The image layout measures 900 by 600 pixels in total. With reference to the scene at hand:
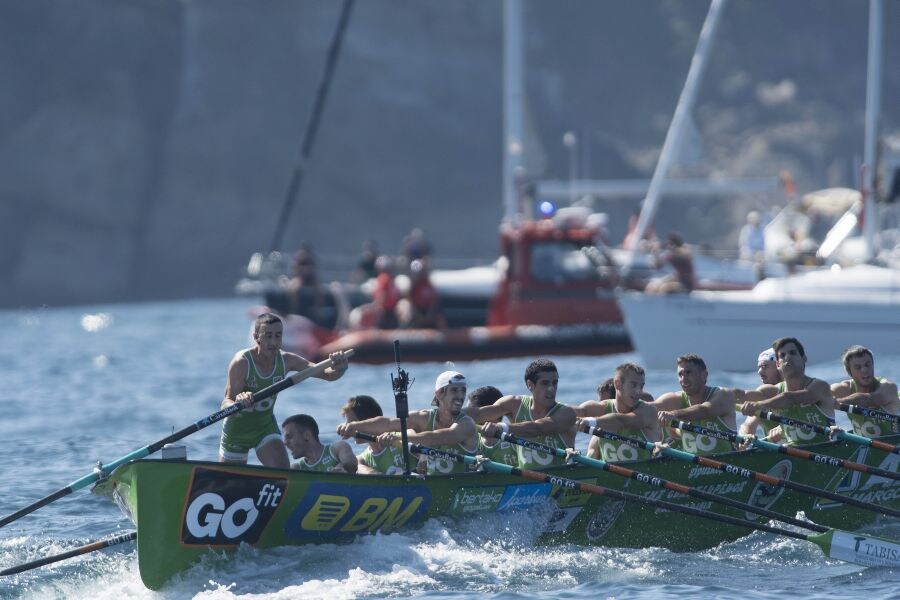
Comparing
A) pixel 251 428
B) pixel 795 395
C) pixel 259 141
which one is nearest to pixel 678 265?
pixel 795 395

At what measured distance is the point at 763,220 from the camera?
36.9m

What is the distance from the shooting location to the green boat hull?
10.8 meters

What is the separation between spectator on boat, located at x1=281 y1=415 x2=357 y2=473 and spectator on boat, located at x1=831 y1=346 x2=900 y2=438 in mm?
5245

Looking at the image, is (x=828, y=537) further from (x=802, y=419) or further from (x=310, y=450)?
(x=310, y=450)

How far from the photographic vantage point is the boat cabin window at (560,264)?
29359 mm

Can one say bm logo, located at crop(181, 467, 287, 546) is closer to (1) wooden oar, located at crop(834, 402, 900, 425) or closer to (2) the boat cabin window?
(1) wooden oar, located at crop(834, 402, 900, 425)

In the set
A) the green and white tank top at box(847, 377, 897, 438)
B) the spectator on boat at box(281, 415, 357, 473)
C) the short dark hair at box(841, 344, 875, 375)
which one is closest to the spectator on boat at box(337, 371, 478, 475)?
the spectator on boat at box(281, 415, 357, 473)

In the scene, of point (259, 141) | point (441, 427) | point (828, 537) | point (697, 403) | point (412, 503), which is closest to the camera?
point (412, 503)

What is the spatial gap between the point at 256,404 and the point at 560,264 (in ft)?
58.1

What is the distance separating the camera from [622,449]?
527 inches

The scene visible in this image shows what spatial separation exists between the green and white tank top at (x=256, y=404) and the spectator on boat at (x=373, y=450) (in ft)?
2.37

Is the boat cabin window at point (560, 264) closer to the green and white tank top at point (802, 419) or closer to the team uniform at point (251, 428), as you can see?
the green and white tank top at point (802, 419)

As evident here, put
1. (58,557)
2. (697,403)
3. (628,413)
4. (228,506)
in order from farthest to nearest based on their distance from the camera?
(697,403) < (628,413) < (58,557) < (228,506)

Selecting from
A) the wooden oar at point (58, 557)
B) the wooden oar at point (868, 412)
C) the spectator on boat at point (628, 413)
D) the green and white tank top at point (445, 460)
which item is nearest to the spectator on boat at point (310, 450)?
the green and white tank top at point (445, 460)
